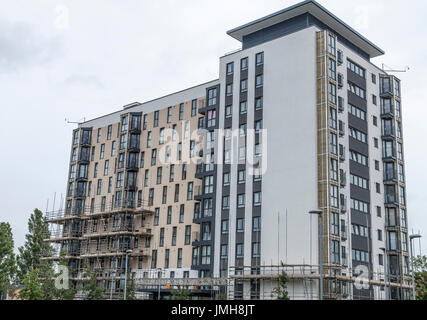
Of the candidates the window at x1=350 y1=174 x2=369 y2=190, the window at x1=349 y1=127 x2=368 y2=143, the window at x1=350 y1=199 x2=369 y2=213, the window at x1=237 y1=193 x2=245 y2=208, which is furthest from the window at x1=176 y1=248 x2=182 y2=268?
the window at x1=349 y1=127 x2=368 y2=143

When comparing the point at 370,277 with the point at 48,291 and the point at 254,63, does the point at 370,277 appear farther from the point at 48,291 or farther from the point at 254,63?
the point at 48,291

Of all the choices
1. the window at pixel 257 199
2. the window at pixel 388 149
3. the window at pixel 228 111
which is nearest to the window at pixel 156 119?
the window at pixel 228 111

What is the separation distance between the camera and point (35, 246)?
85.9 m

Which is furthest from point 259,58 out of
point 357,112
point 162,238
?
point 162,238

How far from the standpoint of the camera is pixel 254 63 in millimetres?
63938

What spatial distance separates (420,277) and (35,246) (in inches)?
2268

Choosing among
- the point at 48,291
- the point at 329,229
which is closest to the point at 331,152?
the point at 329,229

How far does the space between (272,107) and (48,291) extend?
34.5 m

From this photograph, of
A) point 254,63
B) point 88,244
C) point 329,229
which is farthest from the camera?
point 88,244

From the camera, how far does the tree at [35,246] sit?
85.0 metres

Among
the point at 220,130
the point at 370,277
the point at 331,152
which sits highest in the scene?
the point at 220,130

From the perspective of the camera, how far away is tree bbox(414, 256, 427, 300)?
55997mm

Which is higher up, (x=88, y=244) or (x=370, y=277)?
(x=88, y=244)

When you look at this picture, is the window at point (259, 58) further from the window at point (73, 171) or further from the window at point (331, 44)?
the window at point (73, 171)
